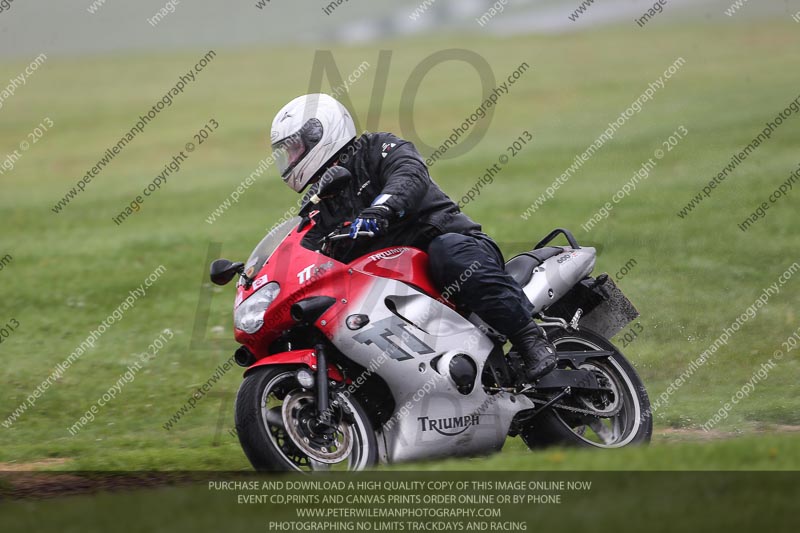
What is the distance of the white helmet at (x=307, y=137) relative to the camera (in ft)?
24.5

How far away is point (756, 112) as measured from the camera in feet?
84.9

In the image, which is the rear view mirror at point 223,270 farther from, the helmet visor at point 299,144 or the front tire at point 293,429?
the front tire at point 293,429

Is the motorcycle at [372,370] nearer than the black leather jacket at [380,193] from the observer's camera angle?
Yes

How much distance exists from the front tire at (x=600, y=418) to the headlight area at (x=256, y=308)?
7.22ft

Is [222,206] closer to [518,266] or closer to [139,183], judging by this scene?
[139,183]

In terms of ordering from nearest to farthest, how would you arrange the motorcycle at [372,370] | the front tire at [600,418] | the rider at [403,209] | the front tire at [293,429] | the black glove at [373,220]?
the front tire at [293,429] → the motorcycle at [372,370] → the black glove at [373,220] → the rider at [403,209] → the front tire at [600,418]

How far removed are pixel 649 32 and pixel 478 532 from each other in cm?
4030

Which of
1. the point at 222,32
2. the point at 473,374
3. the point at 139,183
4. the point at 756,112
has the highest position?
the point at 473,374

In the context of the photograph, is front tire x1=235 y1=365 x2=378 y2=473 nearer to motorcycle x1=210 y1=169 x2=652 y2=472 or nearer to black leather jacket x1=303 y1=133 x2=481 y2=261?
motorcycle x1=210 y1=169 x2=652 y2=472

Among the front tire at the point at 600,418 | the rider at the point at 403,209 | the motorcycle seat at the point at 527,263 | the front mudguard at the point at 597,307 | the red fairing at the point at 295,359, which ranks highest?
the rider at the point at 403,209

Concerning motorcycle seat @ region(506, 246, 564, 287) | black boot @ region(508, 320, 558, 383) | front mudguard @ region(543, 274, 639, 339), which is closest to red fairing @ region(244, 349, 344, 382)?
black boot @ region(508, 320, 558, 383)

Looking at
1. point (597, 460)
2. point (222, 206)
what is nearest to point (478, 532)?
point (597, 460)

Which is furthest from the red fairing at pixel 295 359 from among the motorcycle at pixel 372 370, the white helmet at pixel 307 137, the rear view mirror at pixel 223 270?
the white helmet at pixel 307 137

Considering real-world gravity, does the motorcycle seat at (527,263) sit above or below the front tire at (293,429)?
above
